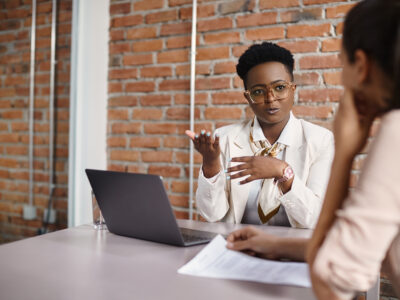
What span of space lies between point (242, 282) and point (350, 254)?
0.30m

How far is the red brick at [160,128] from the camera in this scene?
2.51 meters

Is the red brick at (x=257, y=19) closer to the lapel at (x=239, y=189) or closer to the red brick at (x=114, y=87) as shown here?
the lapel at (x=239, y=189)

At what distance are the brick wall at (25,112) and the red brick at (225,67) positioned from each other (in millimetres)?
994

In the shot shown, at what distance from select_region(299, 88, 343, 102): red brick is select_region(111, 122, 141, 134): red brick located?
1.06 metres

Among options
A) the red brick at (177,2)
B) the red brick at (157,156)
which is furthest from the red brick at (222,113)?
the red brick at (177,2)

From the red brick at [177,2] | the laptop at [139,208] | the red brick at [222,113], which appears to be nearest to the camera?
the laptop at [139,208]

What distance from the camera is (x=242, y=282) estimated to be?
0.80 metres

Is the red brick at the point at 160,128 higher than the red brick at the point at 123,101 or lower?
lower

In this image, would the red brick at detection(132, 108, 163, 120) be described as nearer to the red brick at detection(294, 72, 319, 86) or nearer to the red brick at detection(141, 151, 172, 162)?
the red brick at detection(141, 151, 172, 162)

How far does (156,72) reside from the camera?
8.37 feet

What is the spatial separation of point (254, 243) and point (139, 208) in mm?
323

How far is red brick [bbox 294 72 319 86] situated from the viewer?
7.02 feet

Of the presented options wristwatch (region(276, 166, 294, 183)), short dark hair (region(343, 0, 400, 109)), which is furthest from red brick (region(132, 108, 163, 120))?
short dark hair (region(343, 0, 400, 109))

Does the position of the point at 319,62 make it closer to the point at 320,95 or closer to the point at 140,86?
the point at 320,95
